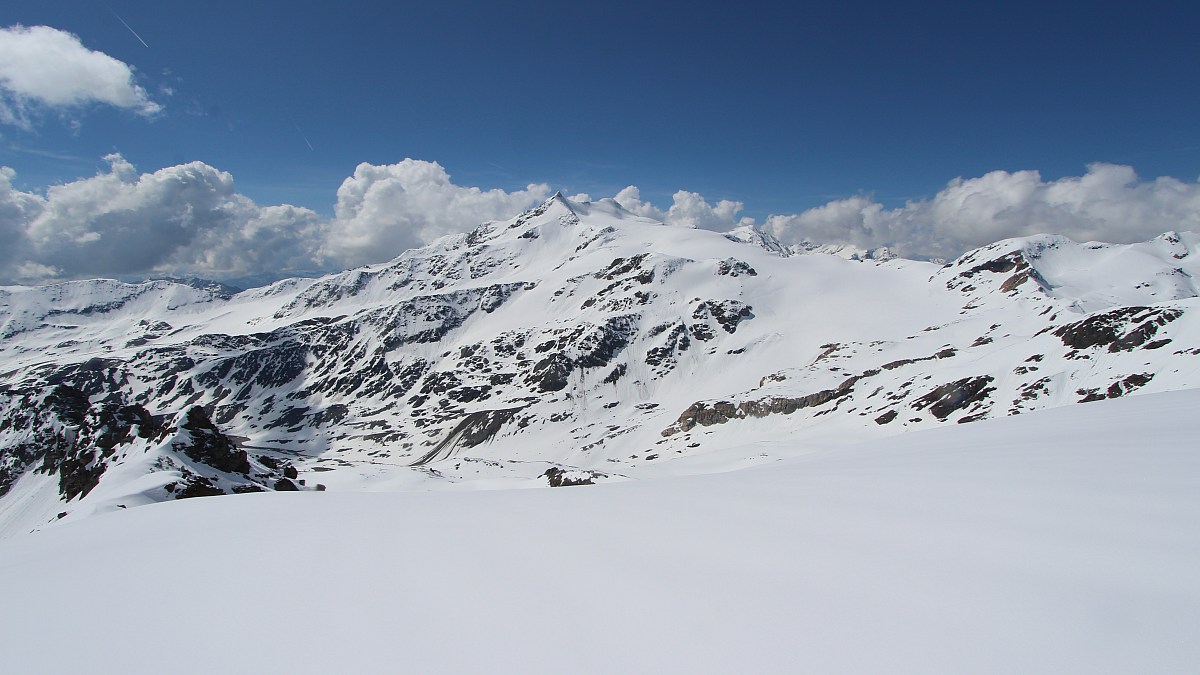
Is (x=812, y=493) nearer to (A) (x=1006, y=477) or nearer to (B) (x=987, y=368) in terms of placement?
(A) (x=1006, y=477)

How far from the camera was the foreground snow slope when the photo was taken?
Answer: 2730mm

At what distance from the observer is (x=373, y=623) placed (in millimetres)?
3553

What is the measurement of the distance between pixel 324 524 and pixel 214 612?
227 cm

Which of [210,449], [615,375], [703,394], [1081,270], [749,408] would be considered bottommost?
[749,408]

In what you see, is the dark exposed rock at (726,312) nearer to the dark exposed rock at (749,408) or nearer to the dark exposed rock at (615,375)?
the dark exposed rock at (615,375)

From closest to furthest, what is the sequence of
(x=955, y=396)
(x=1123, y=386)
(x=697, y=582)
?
(x=697, y=582) < (x=1123, y=386) < (x=955, y=396)

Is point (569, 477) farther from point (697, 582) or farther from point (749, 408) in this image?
point (697, 582)

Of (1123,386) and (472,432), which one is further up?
(472,432)

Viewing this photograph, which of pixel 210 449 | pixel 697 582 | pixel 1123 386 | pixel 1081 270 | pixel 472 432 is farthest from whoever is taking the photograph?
pixel 1081 270

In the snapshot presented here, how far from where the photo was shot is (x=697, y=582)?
369 centimetres

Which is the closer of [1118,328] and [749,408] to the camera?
[1118,328]

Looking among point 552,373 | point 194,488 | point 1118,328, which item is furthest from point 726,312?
point 194,488

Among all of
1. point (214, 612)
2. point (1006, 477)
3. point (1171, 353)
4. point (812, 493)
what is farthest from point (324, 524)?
point (1171, 353)

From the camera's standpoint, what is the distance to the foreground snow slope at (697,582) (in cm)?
273
